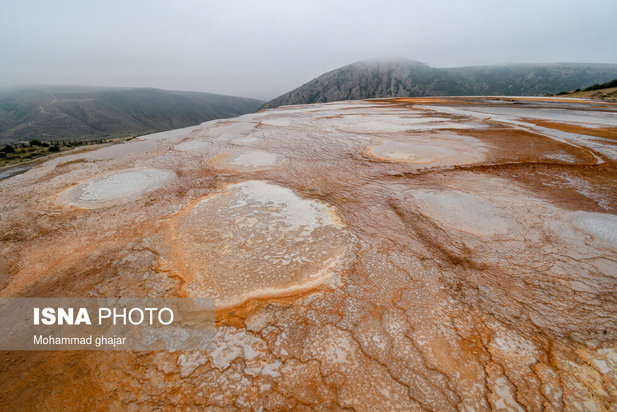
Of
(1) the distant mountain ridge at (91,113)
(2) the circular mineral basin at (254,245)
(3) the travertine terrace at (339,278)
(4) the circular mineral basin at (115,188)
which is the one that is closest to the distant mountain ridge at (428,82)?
(1) the distant mountain ridge at (91,113)

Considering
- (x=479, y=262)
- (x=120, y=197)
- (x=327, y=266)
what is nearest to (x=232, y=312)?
(x=327, y=266)

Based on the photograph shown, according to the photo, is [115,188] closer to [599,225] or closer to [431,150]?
[431,150]

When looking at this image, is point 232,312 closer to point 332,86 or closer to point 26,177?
point 26,177

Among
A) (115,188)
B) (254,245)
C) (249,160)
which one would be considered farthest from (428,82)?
(254,245)

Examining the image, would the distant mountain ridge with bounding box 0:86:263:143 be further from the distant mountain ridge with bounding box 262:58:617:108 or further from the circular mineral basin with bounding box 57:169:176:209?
the circular mineral basin with bounding box 57:169:176:209

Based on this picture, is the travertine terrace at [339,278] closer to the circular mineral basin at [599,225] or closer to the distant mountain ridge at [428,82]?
the circular mineral basin at [599,225]

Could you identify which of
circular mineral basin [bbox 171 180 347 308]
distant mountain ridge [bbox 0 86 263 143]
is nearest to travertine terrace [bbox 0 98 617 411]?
circular mineral basin [bbox 171 180 347 308]
